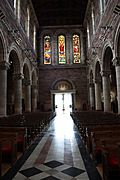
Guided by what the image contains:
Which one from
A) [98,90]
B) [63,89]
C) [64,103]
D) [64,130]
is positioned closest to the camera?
[64,130]

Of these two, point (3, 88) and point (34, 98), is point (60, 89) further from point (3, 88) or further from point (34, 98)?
point (3, 88)

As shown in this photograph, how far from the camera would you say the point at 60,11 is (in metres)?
25.8

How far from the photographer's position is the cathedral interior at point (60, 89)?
4727 millimetres

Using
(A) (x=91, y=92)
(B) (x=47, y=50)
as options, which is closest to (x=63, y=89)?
(A) (x=91, y=92)

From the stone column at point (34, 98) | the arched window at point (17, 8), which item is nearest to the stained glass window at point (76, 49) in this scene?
the stone column at point (34, 98)

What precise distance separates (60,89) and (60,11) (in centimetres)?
1160

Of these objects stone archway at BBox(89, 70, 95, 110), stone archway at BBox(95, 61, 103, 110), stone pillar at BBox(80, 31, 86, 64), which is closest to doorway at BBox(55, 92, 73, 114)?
stone archway at BBox(89, 70, 95, 110)

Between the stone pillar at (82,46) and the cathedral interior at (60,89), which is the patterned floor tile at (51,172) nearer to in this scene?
the cathedral interior at (60,89)

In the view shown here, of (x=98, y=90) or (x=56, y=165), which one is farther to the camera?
(x=98, y=90)

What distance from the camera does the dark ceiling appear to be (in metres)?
23.8

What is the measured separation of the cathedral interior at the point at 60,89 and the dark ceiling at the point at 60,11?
13 centimetres

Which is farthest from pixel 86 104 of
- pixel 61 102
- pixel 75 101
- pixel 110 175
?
pixel 110 175

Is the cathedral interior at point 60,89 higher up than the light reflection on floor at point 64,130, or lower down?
higher up

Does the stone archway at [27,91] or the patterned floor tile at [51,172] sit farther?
the stone archway at [27,91]
